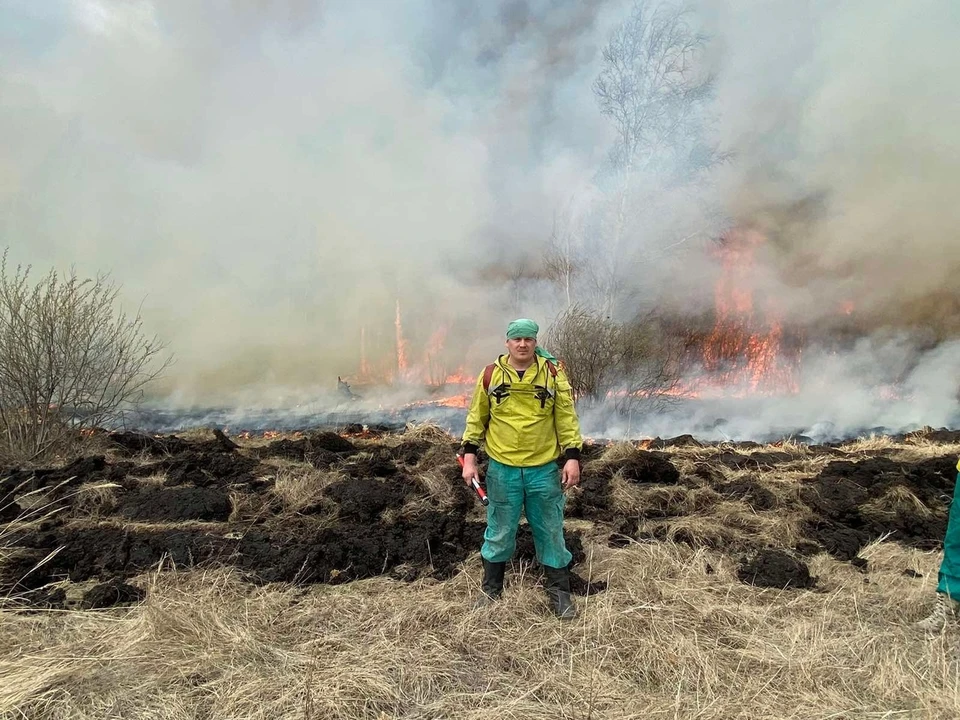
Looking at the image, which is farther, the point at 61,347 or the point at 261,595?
the point at 61,347

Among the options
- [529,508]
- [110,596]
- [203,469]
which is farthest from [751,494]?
[203,469]

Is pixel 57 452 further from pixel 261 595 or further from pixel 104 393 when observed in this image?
pixel 261 595

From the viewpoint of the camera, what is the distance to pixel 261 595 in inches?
160

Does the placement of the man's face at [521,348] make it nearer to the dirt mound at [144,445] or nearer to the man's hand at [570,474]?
the man's hand at [570,474]

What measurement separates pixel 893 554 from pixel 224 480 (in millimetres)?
7709

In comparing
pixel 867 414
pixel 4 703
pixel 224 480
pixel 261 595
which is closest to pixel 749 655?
pixel 261 595

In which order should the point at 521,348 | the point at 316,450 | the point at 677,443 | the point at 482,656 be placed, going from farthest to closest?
the point at 677,443
the point at 316,450
the point at 521,348
the point at 482,656

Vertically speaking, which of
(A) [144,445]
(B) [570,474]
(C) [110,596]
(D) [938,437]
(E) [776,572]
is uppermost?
(B) [570,474]

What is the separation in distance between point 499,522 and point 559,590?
0.62 metres

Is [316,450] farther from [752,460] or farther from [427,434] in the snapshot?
[752,460]

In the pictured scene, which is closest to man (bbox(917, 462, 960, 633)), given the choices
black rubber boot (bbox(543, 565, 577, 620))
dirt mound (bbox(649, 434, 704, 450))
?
black rubber boot (bbox(543, 565, 577, 620))

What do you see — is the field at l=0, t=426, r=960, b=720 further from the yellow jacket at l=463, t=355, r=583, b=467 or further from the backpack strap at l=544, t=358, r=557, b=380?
the backpack strap at l=544, t=358, r=557, b=380

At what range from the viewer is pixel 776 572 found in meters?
4.41

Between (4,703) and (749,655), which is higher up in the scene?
(4,703)
